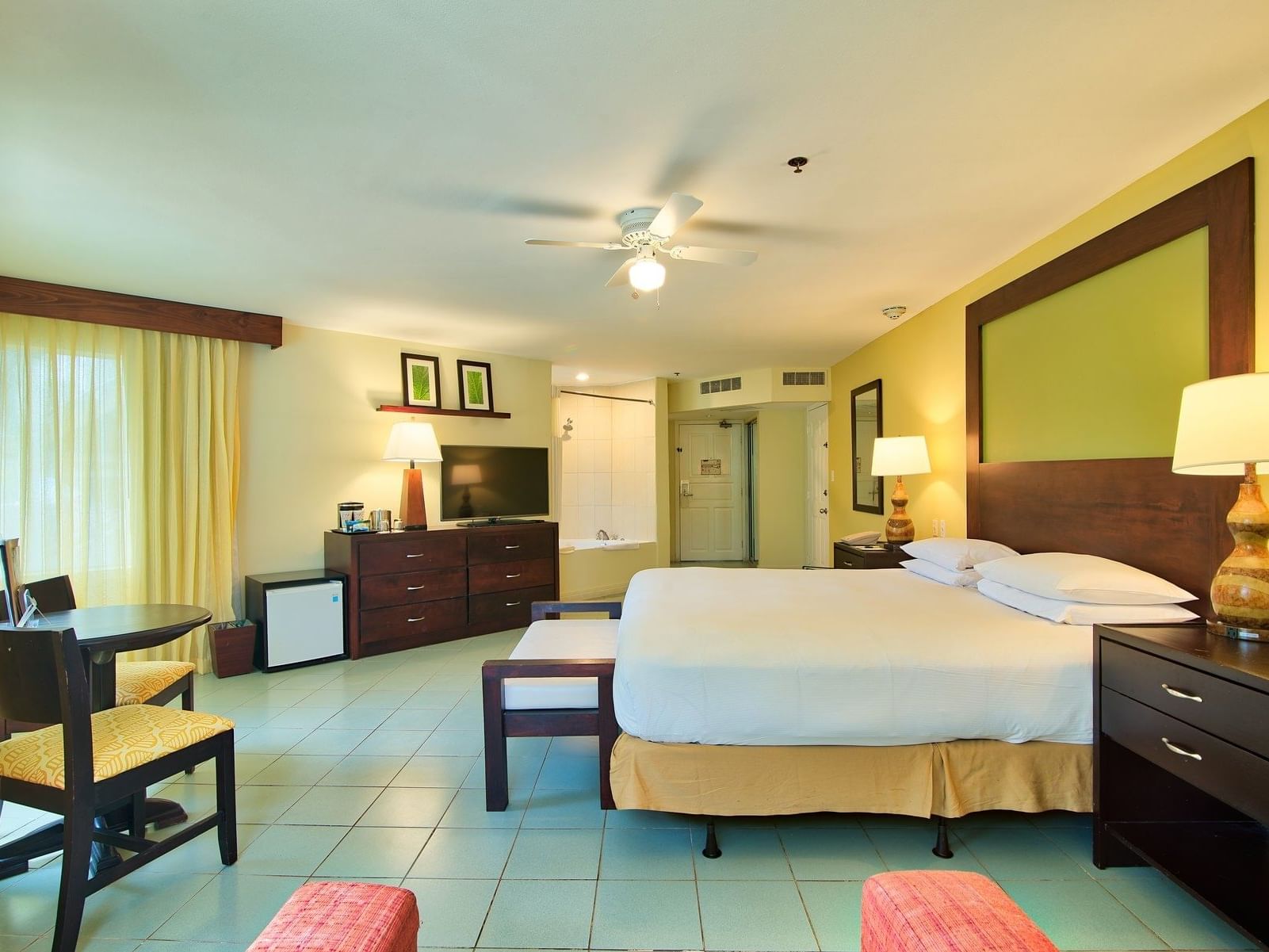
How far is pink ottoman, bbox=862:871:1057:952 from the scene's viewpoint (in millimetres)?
908

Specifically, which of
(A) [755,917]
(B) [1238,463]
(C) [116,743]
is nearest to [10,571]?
(C) [116,743]

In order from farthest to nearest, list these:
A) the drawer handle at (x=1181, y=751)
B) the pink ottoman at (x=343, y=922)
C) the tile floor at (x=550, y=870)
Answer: the tile floor at (x=550, y=870) < the drawer handle at (x=1181, y=751) < the pink ottoman at (x=343, y=922)

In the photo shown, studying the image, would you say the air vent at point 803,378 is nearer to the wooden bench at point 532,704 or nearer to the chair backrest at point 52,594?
the wooden bench at point 532,704

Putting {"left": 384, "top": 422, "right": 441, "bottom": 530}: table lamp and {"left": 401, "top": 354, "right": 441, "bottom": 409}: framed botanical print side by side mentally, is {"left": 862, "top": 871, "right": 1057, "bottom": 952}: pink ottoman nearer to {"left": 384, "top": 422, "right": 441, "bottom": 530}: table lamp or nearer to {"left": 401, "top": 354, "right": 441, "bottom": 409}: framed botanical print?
{"left": 384, "top": 422, "right": 441, "bottom": 530}: table lamp

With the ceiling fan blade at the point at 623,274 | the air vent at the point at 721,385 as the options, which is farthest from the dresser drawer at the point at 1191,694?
the air vent at the point at 721,385

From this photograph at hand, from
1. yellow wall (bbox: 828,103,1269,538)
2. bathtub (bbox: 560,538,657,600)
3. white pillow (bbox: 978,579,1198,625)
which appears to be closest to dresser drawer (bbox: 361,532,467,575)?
bathtub (bbox: 560,538,657,600)

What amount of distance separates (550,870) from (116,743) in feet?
4.37

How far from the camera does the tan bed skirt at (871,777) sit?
195cm

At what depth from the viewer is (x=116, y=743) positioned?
1.78 meters

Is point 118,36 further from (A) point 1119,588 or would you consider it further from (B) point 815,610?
(A) point 1119,588

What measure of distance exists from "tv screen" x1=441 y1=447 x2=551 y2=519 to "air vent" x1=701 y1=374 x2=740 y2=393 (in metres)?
2.19

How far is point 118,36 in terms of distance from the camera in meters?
1.59

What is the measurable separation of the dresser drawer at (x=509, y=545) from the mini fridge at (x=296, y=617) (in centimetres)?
104

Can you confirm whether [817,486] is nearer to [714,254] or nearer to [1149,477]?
[1149,477]
